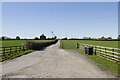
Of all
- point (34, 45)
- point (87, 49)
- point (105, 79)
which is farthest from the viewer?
point (34, 45)

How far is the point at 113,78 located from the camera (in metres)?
5.52

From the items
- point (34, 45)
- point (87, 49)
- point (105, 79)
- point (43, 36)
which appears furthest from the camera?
point (43, 36)

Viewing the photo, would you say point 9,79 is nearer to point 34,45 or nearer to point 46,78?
point 46,78

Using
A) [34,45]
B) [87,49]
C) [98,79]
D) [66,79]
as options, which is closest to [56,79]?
[66,79]

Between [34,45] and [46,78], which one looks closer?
[46,78]

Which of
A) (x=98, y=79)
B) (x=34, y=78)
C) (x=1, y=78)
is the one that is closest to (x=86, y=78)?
(x=98, y=79)

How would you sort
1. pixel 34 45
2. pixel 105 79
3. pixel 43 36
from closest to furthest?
pixel 105 79, pixel 34 45, pixel 43 36

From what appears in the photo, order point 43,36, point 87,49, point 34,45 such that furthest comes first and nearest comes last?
point 43,36 → point 34,45 → point 87,49

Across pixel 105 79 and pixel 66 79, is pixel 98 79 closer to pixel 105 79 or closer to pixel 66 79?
pixel 105 79

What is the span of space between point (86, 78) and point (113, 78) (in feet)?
4.50

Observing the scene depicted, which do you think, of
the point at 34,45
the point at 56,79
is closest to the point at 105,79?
the point at 56,79

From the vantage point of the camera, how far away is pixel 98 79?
17.7ft

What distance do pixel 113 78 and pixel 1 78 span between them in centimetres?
577

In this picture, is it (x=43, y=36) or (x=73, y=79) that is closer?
(x=73, y=79)
